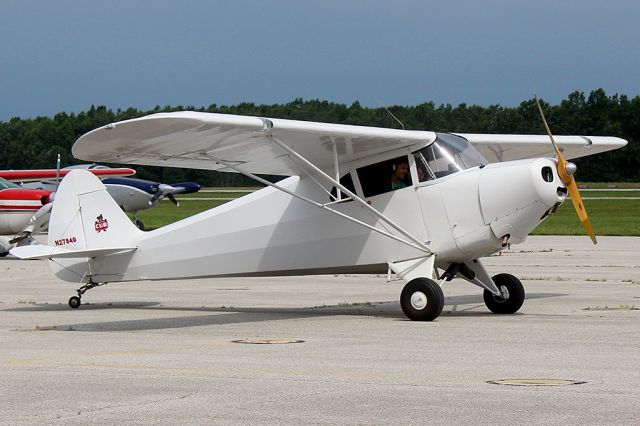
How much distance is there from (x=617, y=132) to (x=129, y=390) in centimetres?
10490

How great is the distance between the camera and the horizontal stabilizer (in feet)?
47.8

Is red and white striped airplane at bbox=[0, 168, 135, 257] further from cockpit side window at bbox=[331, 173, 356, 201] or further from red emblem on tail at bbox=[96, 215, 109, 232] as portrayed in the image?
cockpit side window at bbox=[331, 173, 356, 201]

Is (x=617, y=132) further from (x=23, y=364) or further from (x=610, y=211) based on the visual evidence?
(x=23, y=364)

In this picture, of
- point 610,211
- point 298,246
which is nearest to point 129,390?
point 298,246

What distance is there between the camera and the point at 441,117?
118m

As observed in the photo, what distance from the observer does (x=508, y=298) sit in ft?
46.1

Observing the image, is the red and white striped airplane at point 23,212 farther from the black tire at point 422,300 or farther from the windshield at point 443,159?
the black tire at point 422,300

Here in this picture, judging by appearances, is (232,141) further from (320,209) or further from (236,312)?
(236,312)

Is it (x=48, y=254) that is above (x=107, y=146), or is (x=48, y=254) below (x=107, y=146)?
below

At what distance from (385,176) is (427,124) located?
103 meters

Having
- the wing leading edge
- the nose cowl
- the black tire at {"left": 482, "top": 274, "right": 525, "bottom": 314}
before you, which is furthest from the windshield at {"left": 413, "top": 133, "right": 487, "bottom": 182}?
the black tire at {"left": 482, "top": 274, "right": 525, "bottom": 314}

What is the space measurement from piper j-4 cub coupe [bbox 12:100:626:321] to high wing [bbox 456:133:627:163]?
113 mm

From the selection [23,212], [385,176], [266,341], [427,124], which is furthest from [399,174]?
[427,124]

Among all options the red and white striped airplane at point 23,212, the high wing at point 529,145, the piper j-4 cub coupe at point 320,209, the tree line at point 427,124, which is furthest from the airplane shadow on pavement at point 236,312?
the tree line at point 427,124
